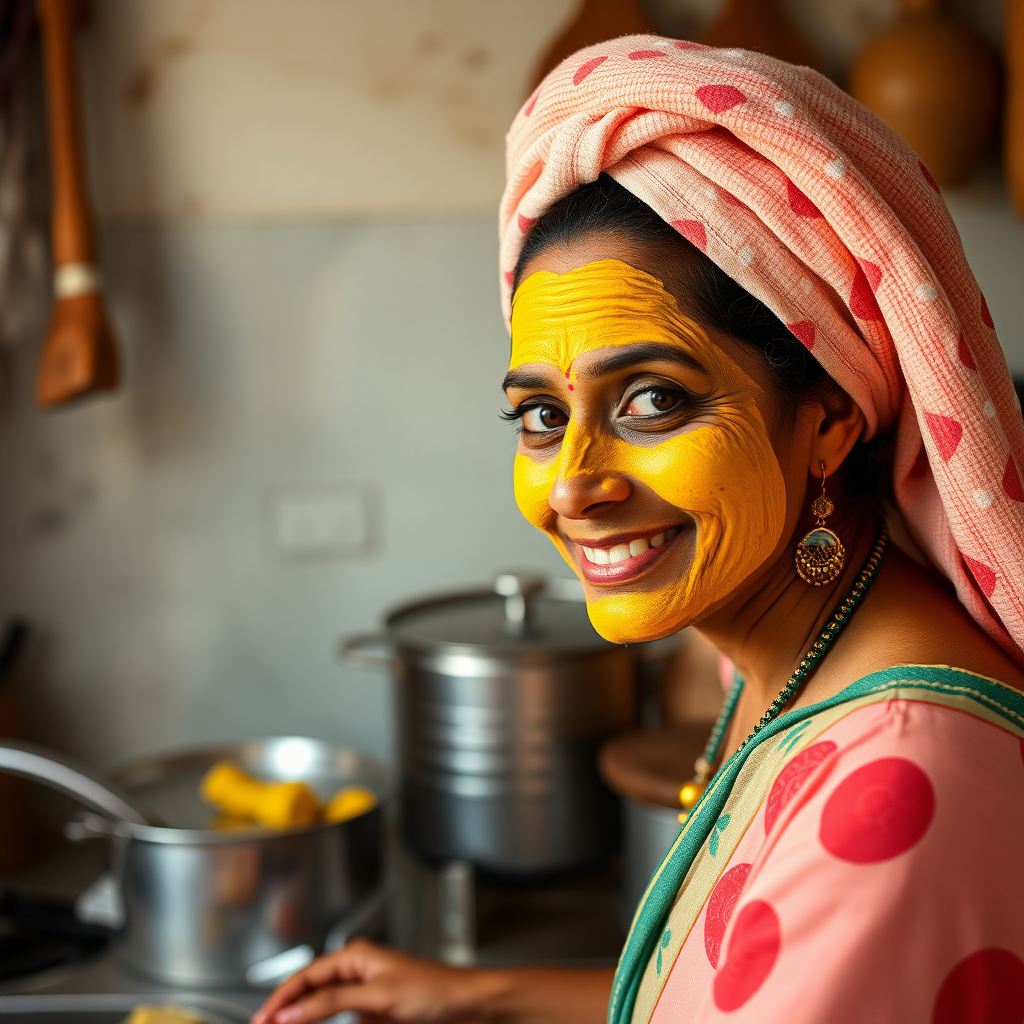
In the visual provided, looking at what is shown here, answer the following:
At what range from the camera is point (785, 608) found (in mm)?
746

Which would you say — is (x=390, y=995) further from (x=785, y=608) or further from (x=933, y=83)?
(x=933, y=83)

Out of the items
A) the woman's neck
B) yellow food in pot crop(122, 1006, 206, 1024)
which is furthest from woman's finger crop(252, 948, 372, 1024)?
the woman's neck

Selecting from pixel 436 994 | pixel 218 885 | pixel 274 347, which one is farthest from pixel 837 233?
pixel 274 347

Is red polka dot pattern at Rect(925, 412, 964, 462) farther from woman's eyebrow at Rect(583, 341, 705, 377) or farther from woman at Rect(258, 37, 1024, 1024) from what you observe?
woman's eyebrow at Rect(583, 341, 705, 377)

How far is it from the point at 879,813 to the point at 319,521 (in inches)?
50.9

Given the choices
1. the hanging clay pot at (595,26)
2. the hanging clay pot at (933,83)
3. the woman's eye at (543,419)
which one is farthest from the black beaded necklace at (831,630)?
the hanging clay pot at (595,26)

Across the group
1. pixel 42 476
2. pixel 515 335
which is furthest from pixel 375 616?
pixel 515 335

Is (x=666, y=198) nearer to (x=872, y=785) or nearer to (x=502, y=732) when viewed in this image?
(x=872, y=785)

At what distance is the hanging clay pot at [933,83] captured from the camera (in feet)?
4.67

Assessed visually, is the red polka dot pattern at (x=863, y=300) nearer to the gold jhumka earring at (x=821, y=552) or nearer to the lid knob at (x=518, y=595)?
the gold jhumka earring at (x=821, y=552)

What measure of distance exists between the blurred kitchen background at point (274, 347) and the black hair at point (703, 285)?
949mm

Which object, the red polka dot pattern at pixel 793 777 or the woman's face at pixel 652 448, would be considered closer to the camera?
the red polka dot pattern at pixel 793 777

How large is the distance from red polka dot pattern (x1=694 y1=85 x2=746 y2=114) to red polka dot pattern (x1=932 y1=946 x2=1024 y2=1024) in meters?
0.45

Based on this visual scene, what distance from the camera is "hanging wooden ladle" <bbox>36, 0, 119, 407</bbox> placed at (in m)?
1.51
